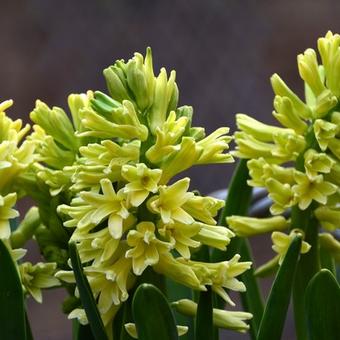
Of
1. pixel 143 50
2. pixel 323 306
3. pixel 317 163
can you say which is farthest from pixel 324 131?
pixel 143 50

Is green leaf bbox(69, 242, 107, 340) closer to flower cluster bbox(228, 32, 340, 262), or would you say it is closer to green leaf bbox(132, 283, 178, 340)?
green leaf bbox(132, 283, 178, 340)

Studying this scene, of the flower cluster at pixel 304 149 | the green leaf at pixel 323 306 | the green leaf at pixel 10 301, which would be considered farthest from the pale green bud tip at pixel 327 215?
the green leaf at pixel 10 301

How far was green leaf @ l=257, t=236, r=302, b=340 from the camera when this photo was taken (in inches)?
23.3

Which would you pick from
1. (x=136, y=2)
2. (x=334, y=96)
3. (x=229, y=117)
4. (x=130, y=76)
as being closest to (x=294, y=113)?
(x=334, y=96)

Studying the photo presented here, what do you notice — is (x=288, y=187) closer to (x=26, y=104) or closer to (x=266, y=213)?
(x=266, y=213)

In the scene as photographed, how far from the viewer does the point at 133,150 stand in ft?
1.89

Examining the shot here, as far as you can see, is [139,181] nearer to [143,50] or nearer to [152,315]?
[152,315]

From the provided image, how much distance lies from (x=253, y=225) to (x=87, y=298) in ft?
0.57

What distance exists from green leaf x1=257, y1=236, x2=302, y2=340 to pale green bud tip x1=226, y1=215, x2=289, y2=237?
101mm

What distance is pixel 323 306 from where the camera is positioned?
0.58 m

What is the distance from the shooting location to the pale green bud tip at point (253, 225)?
701 mm

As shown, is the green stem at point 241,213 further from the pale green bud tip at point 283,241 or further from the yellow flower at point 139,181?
the yellow flower at point 139,181

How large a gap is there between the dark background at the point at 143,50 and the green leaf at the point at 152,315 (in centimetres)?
158

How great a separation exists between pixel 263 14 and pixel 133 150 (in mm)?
1946
